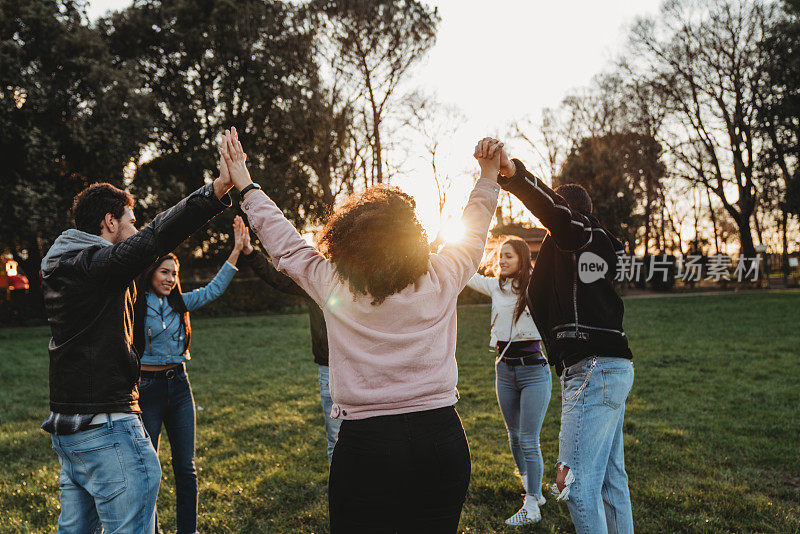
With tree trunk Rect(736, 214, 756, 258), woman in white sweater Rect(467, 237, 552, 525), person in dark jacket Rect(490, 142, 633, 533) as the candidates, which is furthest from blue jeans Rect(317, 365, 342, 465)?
tree trunk Rect(736, 214, 756, 258)

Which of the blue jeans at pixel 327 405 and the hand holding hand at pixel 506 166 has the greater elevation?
the hand holding hand at pixel 506 166

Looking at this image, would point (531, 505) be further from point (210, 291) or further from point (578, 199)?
point (210, 291)

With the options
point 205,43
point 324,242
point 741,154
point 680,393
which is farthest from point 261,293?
point 741,154

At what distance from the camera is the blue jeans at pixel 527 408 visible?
4.36 m

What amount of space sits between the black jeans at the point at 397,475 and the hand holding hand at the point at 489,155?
41.5 inches

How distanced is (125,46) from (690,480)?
1106 inches

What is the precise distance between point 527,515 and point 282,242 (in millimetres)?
3438

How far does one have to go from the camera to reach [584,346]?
2.86 metres

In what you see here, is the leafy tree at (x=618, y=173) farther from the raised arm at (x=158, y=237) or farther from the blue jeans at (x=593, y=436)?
the raised arm at (x=158, y=237)

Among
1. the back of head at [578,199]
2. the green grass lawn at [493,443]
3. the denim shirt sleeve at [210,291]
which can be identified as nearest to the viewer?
the back of head at [578,199]

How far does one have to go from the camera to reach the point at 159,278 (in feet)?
13.2

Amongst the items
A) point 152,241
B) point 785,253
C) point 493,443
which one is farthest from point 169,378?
Answer: point 785,253

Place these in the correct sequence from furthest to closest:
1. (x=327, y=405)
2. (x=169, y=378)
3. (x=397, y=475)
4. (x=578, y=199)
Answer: (x=327, y=405) < (x=169, y=378) < (x=578, y=199) < (x=397, y=475)

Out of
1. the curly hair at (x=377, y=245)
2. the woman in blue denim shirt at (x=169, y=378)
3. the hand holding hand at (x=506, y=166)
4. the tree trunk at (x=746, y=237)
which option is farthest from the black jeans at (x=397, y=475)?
the tree trunk at (x=746, y=237)
